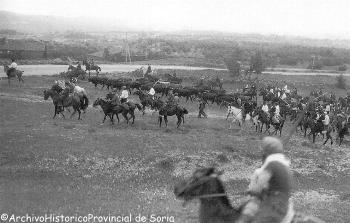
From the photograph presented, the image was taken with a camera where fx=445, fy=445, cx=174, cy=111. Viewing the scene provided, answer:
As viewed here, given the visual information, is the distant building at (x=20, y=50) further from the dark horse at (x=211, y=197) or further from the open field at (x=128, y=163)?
the dark horse at (x=211, y=197)

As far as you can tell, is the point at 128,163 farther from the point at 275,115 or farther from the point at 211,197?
the point at 275,115

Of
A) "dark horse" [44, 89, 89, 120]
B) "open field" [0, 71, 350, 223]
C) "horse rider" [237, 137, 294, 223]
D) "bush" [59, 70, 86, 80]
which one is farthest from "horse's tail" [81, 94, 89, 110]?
"horse rider" [237, 137, 294, 223]

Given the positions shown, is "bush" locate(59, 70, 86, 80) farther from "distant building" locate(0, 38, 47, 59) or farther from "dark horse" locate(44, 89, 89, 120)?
"distant building" locate(0, 38, 47, 59)

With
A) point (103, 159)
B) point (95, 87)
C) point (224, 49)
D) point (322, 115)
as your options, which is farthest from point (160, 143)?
point (224, 49)

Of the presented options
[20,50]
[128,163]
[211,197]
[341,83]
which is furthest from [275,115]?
[20,50]

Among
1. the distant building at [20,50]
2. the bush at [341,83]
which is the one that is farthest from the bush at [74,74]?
the bush at [341,83]

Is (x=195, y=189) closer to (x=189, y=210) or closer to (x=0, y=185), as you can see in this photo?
(x=189, y=210)

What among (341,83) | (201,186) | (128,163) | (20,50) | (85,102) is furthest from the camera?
(341,83)
